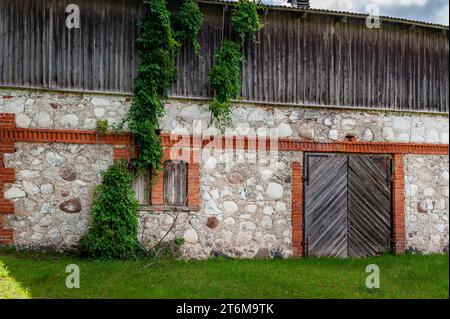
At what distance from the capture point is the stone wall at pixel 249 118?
1209 centimetres

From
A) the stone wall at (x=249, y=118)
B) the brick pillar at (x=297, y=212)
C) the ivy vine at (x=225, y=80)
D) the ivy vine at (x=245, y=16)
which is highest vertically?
the ivy vine at (x=245, y=16)

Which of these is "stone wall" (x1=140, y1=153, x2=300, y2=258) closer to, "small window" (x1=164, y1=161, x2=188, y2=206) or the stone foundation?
the stone foundation

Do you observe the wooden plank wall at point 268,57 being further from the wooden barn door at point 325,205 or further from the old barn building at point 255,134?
the wooden barn door at point 325,205

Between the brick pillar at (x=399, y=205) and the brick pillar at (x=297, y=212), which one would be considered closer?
the brick pillar at (x=297, y=212)

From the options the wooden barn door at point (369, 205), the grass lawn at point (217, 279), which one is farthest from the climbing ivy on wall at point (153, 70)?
the wooden barn door at point (369, 205)

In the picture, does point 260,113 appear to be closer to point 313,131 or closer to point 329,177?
point 313,131

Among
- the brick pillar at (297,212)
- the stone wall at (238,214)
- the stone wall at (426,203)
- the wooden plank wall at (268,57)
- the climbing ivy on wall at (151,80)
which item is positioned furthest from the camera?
the stone wall at (426,203)

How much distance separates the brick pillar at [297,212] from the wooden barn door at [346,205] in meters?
0.14

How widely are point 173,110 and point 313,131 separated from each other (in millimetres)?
3271

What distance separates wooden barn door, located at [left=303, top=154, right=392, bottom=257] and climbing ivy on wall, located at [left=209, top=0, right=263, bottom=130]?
7.31ft

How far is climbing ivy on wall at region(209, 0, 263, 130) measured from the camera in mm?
12852
